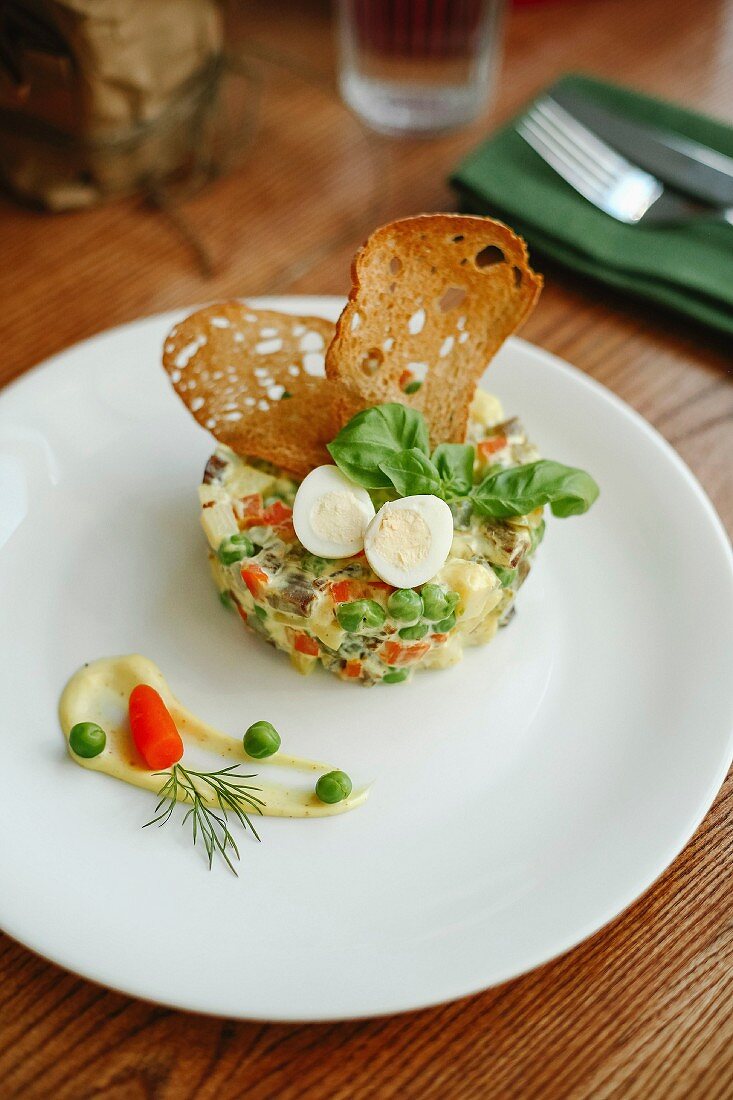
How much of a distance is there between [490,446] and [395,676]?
→ 1.93 ft

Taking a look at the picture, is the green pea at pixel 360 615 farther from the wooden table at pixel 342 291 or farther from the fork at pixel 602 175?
the fork at pixel 602 175

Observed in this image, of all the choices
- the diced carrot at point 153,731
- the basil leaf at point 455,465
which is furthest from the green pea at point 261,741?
the basil leaf at point 455,465

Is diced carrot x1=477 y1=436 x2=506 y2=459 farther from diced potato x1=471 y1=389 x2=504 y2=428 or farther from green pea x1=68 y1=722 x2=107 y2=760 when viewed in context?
green pea x1=68 y1=722 x2=107 y2=760

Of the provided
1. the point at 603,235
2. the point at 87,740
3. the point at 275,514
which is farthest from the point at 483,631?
the point at 603,235

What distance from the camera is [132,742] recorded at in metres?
2.31

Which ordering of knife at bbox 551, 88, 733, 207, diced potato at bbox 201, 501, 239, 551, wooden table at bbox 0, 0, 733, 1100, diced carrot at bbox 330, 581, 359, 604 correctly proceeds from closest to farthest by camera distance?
wooden table at bbox 0, 0, 733, 1100
diced carrot at bbox 330, 581, 359, 604
diced potato at bbox 201, 501, 239, 551
knife at bbox 551, 88, 733, 207

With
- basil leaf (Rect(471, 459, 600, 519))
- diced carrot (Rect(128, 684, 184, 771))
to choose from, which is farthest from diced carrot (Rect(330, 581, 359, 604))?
diced carrot (Rect(128, 684, 184, 771))


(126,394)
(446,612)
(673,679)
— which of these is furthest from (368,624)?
(126,394)

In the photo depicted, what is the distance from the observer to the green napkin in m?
3.37

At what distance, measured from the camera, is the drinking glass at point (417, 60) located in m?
3.72

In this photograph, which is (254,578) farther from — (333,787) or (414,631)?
(333,787)

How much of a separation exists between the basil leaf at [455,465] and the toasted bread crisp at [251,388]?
0.27m

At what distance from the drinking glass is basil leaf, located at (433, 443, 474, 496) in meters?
2.07

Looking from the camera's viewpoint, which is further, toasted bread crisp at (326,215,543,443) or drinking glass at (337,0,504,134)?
drinking glass at (337,0,504,134)
